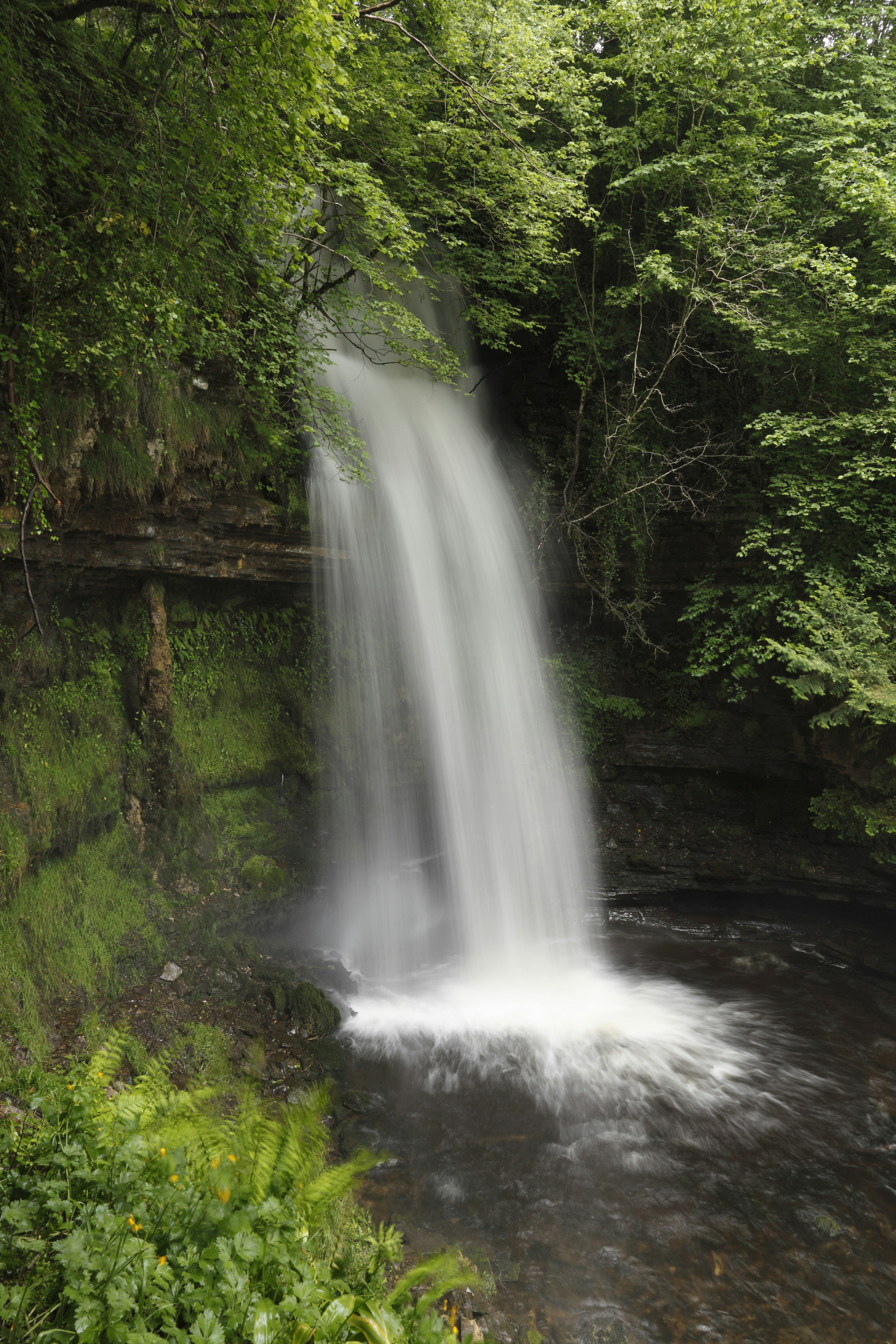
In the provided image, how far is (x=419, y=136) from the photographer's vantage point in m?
9.26

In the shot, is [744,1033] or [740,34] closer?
[744,1033]

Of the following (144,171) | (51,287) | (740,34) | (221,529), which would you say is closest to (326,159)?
(144,171)

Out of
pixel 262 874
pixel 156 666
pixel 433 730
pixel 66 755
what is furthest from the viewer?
pixel 433 730

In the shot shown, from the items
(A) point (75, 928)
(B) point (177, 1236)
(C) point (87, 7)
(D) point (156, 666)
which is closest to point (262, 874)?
(A) point (75, 928)

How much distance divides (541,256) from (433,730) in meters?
7.21

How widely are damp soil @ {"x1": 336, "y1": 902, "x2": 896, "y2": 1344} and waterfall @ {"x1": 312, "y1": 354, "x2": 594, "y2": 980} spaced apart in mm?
3185

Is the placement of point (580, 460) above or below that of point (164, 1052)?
above

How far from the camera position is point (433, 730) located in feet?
36.4

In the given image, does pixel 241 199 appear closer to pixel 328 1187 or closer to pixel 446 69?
pixel 446 69

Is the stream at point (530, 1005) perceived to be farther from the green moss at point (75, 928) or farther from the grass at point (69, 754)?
the grass at point (69, 754)

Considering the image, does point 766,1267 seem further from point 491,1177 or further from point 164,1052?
point 164,1052

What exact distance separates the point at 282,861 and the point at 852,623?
8569mm

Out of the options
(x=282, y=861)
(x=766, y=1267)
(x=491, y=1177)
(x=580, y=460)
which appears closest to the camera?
(x=766, y=1267)

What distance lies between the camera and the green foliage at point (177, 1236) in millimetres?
2348
